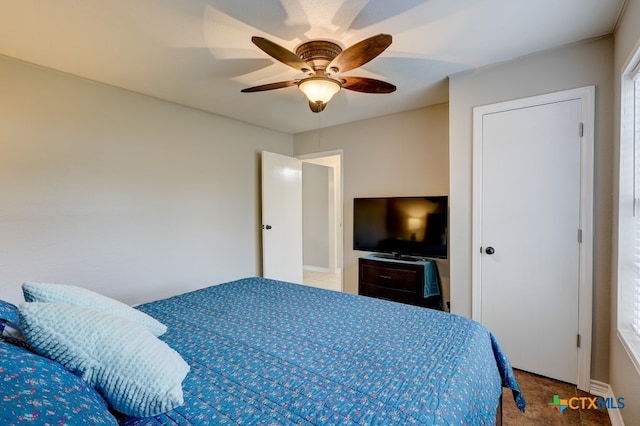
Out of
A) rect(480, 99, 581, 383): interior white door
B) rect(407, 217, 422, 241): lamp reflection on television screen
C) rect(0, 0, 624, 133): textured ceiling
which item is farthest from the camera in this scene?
rect(407, 217, 422, 241): lamp reflection on television screen

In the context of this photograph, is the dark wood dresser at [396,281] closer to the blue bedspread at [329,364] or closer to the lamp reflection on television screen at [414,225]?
the lamp reflection on television screen at [414,225]

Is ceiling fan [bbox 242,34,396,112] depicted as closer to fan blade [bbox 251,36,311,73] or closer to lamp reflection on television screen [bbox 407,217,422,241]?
fan blade [bbox 251,36,311,73]

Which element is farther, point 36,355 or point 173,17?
point 173,17

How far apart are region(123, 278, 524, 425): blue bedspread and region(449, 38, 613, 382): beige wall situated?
3.40ft

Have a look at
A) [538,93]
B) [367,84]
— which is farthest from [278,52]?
[538,93]

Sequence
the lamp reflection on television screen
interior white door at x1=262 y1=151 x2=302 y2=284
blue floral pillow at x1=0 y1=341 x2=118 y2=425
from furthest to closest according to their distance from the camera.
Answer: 1. interior white door at x1=262 y1=151 x2=302 y2=284
2. the lamp reflection on television screen
3. blue floral pillow at x1=0 y1=341 x2=118 y2=425

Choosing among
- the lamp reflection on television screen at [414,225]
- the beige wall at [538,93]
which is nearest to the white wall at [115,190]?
the lamp reflection on television screen at [414,225]

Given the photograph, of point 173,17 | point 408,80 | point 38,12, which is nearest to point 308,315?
point 173,17

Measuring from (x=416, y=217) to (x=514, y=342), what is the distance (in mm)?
1397

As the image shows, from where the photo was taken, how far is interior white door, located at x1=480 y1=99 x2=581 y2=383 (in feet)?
7.11

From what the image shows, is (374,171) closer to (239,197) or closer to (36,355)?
(239,197)

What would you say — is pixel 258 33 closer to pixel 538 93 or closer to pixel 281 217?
pixel 538 93

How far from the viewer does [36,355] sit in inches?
32.8

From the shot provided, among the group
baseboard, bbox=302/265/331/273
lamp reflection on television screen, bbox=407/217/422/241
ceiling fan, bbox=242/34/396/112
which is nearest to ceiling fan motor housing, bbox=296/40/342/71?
ceiling fan, bbox=242/34/396/112
